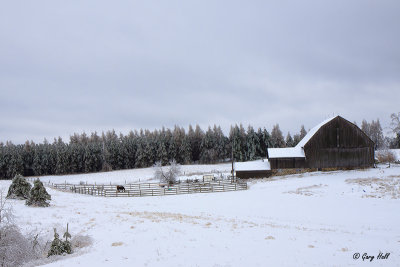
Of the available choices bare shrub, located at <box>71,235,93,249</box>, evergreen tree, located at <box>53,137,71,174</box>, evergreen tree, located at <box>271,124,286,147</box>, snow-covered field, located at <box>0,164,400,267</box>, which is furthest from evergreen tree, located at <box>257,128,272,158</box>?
bare shrub, located at <box>71,235,93,249</box>

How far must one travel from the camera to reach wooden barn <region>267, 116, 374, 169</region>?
46.5m

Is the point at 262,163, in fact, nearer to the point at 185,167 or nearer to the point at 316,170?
the point at 316,170

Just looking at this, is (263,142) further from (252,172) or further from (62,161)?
(62,161)

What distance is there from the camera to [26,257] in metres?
10.2

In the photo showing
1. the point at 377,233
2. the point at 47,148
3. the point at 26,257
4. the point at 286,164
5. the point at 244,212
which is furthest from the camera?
the point at 47,148

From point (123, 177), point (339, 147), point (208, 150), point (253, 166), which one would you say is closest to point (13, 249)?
point (253, 166)

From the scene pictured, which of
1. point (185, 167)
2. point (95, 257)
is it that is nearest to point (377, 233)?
point (95, 257)

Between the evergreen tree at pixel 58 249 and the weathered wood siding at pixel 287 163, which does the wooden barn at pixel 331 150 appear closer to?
the weathered wood siding at pixel 287 163

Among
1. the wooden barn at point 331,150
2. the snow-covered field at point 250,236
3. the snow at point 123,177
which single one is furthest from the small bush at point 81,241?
the snow at point 123,177

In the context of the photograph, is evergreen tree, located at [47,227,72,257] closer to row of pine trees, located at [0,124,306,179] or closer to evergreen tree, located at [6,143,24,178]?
row of pine trees, located at [0,124,306,179]

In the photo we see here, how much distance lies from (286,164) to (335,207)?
25703 mm

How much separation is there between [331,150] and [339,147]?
155cm

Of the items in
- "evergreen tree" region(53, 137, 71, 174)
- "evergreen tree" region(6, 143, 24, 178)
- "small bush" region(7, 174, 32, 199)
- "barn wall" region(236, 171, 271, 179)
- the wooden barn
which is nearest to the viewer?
"small bush" region(7, 174, 32, 199)

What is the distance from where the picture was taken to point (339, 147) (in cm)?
4750
